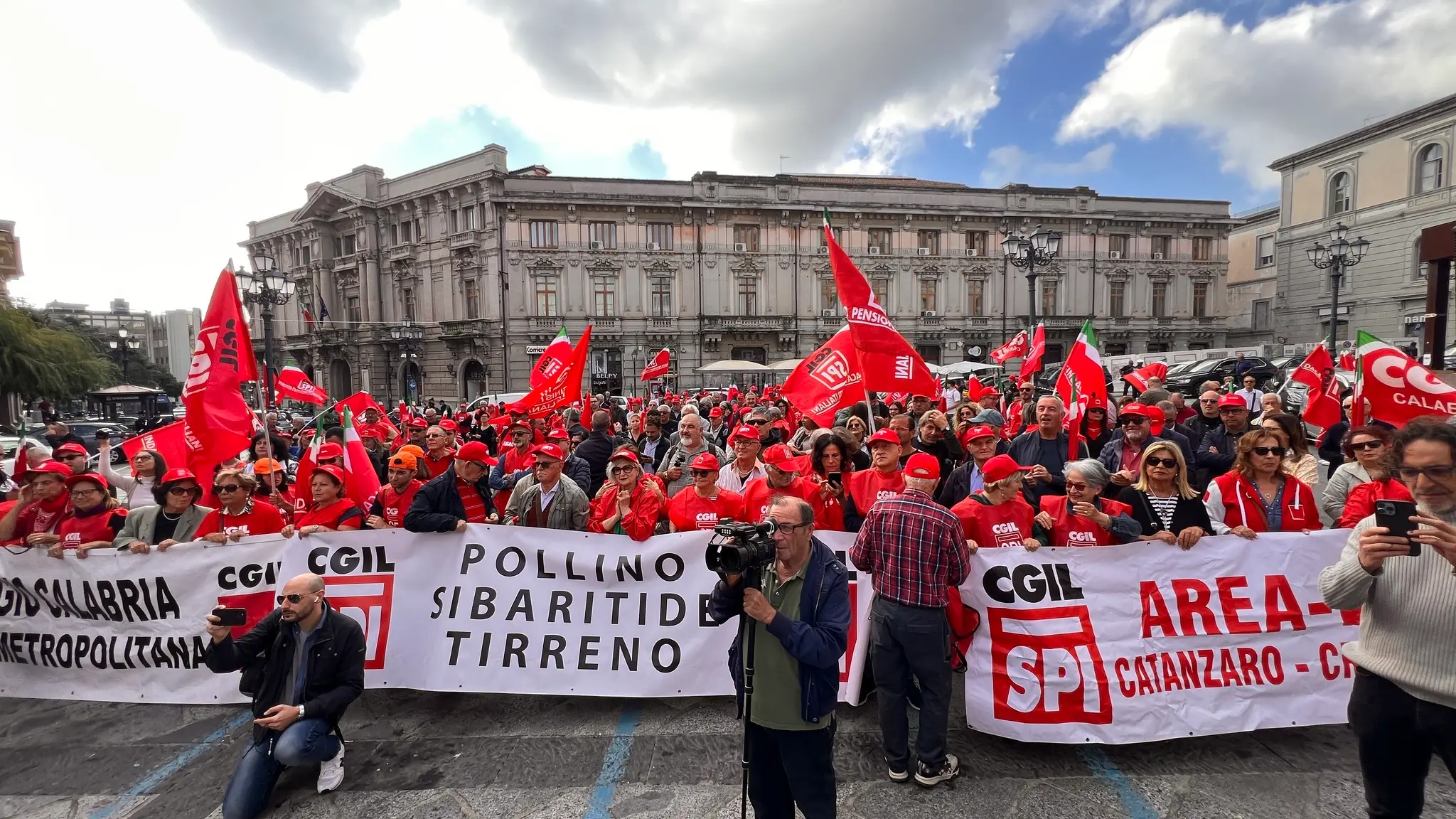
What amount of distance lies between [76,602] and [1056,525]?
7.07m

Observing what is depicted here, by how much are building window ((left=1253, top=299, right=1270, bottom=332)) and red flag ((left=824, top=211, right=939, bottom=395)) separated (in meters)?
53.8

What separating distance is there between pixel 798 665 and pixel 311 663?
112 inches

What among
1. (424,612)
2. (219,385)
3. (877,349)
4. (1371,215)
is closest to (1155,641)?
(877,349)

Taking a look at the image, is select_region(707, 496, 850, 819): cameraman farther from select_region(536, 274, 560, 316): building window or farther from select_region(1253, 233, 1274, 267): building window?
select_region(1253, 233, 1274, 267): building window

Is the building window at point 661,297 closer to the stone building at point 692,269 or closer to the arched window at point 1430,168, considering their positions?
the stone building at point 692,269

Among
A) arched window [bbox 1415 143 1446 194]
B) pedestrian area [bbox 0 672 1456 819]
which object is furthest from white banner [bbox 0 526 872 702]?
arched window [bbox 1415 143 1446 194]

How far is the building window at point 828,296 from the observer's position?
42031mm

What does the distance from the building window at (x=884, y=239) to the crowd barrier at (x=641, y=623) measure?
4115 cm

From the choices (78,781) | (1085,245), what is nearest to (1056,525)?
(78,781)

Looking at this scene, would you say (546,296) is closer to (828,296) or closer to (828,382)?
(828,296)

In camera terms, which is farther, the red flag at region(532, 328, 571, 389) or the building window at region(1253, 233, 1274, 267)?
the building window at region(1253, 233, 1274, 267)

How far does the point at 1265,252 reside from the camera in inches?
1906

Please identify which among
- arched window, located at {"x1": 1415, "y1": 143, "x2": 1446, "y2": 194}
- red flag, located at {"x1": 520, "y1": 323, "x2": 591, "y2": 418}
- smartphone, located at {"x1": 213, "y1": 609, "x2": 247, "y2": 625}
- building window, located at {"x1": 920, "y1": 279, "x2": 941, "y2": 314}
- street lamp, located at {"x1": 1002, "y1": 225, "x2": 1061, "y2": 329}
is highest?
arched window, located at {"x1": 1415, "y1": 143, "x2": 1446, "y2": 194}

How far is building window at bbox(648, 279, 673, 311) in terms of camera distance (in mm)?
40906
